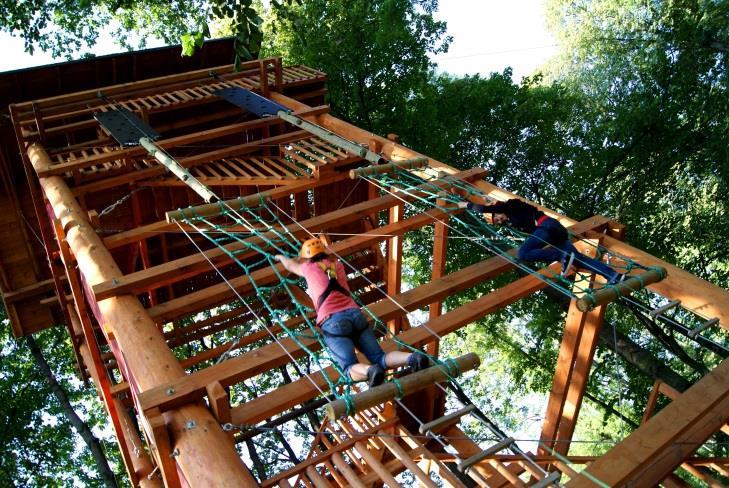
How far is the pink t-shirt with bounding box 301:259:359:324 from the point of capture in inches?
140

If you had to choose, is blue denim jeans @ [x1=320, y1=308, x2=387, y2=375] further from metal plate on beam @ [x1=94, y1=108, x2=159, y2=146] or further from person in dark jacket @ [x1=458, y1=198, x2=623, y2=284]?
metal plate on beam @ [x1=94, y1=108, x2=159, y2=146]

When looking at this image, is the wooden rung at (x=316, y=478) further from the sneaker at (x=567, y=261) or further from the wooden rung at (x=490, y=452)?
the sneaker at (x=567, y=261)

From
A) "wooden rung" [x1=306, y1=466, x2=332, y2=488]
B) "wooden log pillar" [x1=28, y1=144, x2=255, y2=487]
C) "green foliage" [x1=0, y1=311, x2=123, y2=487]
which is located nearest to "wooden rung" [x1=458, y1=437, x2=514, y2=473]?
"wooden log pillar" [x1=28, y1=144, x2=255, y2=487]

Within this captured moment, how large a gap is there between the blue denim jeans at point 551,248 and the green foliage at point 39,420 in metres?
11.2

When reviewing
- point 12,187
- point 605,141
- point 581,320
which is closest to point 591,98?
point 605,141

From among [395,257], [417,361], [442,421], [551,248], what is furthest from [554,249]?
[395,257]

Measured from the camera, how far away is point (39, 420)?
1184 cm

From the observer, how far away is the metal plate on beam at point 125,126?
6297 mm

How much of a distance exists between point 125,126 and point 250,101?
1.52m

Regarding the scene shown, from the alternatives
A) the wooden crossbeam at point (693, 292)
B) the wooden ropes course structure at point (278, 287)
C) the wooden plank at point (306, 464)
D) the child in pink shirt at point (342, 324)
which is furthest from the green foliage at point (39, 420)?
the wooden crossbeam at point (693, 292)

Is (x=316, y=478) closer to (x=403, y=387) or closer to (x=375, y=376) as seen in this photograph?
(x=375, y=376)

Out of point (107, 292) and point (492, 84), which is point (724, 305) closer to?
point (107, 292)

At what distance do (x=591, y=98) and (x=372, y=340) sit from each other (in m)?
11.5

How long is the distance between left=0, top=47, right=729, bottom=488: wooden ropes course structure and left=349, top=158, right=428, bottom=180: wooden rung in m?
0.02
